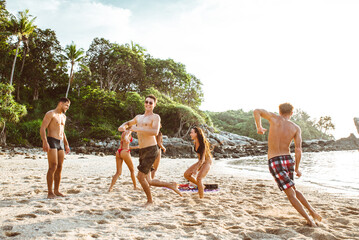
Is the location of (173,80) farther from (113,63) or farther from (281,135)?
(281,135)

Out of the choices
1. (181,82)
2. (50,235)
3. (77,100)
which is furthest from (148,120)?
(181,82)

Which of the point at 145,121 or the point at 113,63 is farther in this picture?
the point at 113,63

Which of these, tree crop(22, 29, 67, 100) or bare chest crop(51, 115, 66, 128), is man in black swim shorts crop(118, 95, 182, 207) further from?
tree crop(22, 29, 67, 100)

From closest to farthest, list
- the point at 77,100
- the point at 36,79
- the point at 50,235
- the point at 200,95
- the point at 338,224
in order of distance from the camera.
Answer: the point at 50,235, the point at 338,224, the point at 36,79, the point at 77,100, the point at 200,95

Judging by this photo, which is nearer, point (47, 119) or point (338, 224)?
point (338, 224)

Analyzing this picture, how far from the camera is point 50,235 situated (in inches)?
109

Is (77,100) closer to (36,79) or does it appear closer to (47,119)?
(36,79)

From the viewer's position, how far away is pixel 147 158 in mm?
4320

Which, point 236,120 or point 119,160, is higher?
point 236,120

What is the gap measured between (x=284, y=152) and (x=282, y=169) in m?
0.26

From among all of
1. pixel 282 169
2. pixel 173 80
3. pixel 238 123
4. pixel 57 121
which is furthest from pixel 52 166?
pixel 238 123

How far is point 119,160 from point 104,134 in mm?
21517

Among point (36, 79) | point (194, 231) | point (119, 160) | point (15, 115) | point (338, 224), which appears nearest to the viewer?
point (194, 231)

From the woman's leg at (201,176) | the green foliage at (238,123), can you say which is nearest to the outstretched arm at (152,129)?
the woman's leg at (201,176)
